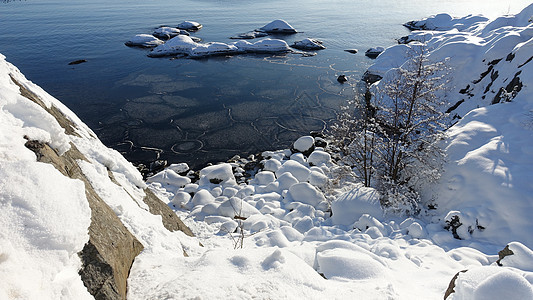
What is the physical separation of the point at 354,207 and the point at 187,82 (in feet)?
73.5

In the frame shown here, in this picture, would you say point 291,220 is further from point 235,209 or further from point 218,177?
point 218,177

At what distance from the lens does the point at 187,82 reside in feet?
96.0

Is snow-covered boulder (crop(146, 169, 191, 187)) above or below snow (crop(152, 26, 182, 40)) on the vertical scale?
below

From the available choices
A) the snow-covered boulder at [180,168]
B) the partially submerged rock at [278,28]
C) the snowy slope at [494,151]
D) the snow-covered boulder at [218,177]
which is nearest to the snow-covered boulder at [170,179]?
the snow-covered boulder at [218,177]

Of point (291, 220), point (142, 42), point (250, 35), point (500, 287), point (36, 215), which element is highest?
point (250, 35)

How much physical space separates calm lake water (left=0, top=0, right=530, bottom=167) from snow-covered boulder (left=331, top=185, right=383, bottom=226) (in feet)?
27.8

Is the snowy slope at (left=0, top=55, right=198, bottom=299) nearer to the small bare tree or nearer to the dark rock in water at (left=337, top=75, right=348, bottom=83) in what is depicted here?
the small bare tree

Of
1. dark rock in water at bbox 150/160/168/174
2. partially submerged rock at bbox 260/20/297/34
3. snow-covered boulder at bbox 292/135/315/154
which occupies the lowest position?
dark rock in water at bbox 150/160/168/174

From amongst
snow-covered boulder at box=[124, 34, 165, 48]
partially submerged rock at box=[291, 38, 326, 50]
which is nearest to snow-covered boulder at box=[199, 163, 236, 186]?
partially submerged rock at box=[291, 38, 326, 50]

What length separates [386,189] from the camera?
1209 cm

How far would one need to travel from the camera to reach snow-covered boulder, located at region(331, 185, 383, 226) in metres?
11.3

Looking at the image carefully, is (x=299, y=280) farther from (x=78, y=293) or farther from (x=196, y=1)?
(x=196, y=1)

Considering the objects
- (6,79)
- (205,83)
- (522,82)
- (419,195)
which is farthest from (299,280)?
(205,83)

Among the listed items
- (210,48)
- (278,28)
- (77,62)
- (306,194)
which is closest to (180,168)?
(306,194)
